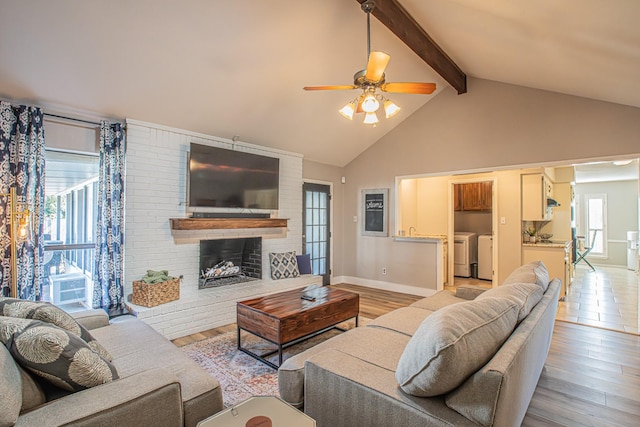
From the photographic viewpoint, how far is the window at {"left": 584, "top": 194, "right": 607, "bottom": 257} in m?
8.67

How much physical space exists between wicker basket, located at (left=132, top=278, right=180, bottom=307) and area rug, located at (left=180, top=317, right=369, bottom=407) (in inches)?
25.1

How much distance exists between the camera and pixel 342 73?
4055mm

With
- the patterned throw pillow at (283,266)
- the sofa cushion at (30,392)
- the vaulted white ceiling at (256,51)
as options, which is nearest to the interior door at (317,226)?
the patterned throw pillow at (283,266)

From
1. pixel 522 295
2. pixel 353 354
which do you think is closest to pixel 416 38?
pixel 522 295

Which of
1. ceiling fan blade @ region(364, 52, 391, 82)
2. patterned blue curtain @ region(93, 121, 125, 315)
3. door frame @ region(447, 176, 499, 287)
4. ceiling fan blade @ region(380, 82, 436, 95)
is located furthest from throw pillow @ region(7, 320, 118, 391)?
door frame @ region(447, 176, 499, 287)

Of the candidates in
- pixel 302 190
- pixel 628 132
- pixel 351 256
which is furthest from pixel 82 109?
pixel 628 132

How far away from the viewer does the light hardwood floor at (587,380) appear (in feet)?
6.98

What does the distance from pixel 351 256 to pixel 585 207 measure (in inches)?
292

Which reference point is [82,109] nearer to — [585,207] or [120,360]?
[120,360]

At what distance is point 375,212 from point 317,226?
1.14 m

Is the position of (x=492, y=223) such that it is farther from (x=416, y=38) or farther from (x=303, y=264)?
(x=416, y=38)

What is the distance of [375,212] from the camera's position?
6.02m

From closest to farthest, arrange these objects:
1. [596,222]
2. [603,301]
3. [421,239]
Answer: [603,301] < [421,239] < [596,222]

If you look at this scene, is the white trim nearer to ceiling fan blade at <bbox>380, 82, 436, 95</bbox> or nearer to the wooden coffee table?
the wooden coffee table
